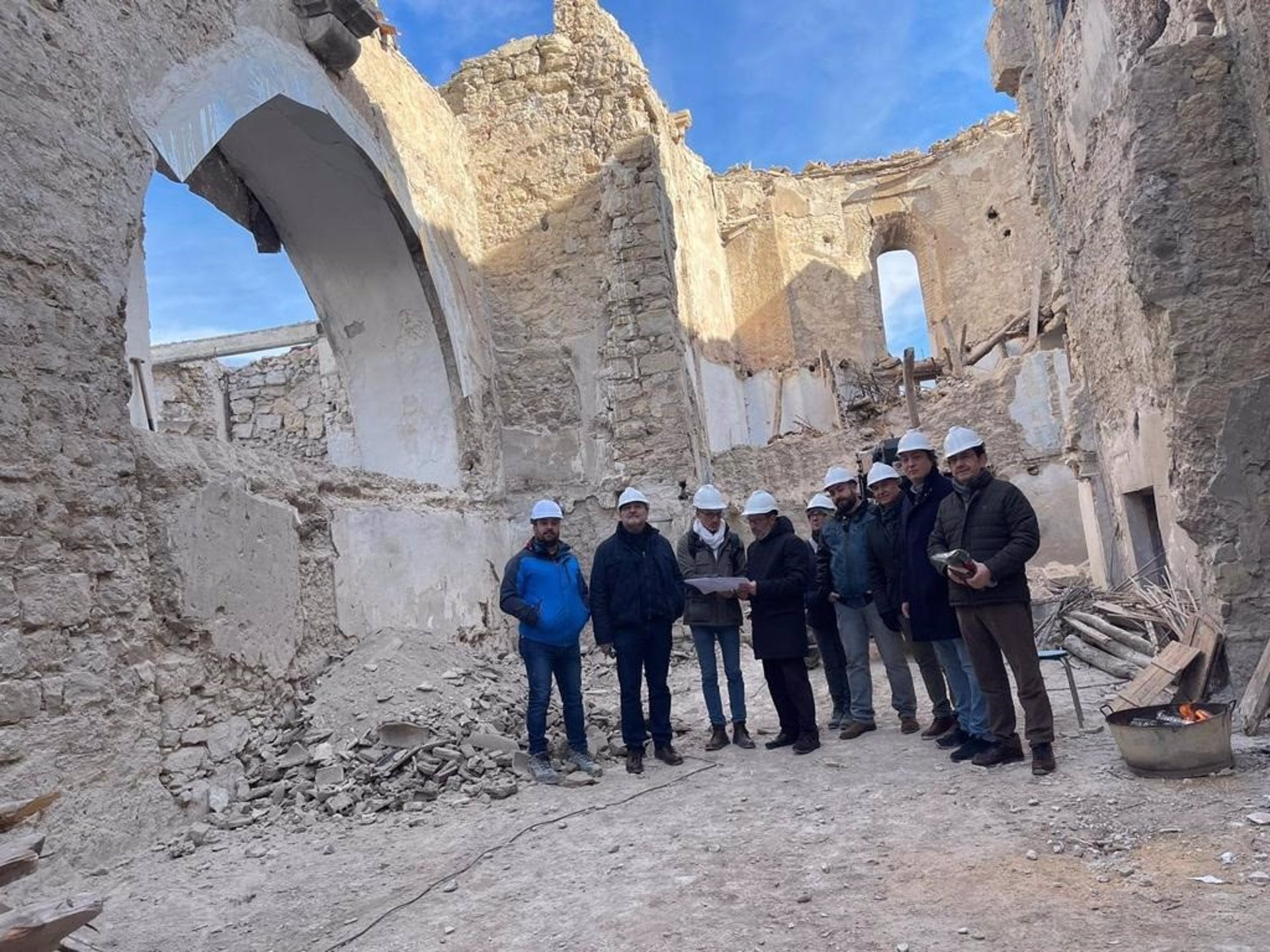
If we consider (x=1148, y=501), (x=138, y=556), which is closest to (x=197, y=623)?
(x=138, y=556)

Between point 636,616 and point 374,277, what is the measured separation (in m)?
4.92

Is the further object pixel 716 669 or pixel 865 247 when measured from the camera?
pixel 865 247

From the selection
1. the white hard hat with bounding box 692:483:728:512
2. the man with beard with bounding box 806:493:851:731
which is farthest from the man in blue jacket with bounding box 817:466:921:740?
the white hard hat with bounding box 692:483:728:512

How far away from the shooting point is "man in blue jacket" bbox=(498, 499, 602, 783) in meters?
4.93

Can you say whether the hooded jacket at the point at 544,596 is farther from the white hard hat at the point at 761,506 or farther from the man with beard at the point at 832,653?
the man with beard at the point at 832,653

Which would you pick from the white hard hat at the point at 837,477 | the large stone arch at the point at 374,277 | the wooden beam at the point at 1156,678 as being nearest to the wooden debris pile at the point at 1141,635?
the wooden beam at the point at 1156,678

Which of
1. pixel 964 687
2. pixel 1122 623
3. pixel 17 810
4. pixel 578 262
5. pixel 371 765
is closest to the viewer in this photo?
pixel 17 810

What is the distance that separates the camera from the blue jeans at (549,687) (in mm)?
4930

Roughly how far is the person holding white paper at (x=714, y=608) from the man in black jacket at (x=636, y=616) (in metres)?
0.18

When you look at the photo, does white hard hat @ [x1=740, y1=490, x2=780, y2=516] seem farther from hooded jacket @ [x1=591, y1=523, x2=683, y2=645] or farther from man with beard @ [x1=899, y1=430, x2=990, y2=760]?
man with beard @ [x1=899, y1=430, x2=990, y2=760]

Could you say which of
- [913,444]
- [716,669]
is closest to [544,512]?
[716,669]

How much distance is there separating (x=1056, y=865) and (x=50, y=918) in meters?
2.93

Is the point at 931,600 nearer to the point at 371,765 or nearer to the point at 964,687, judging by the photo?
the point at 964,687

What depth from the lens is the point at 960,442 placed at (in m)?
4.35
